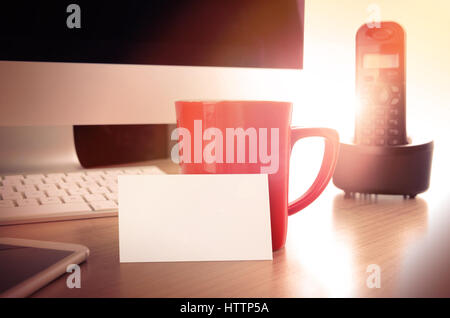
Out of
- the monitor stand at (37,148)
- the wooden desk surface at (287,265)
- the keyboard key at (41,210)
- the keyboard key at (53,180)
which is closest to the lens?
the wooden desk surface at (287,265)

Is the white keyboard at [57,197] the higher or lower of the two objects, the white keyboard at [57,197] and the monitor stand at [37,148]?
the lower

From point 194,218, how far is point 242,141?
7 cm

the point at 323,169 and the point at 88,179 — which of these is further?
the point at 88,179

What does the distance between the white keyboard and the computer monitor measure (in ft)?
0.26

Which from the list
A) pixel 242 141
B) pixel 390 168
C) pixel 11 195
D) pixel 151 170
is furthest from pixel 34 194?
pixel 390 168

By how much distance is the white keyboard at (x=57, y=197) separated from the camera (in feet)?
1.32

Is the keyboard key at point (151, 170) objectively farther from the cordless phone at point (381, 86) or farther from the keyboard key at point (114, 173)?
the cordless phone at point (381, 86)

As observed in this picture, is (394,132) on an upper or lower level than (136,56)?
lower

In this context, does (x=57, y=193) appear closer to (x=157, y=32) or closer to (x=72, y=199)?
(x=72, y=199)

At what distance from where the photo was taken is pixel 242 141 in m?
0.31

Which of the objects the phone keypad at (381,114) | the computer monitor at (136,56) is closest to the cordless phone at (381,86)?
the phone keypad at (381,114)

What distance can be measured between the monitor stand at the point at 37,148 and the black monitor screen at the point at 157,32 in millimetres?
188

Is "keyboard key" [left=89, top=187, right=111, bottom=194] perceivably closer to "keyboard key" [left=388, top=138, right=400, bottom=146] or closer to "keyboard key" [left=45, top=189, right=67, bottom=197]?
"keyboard key" [left=45, top=189, right=67, bottom=197]
